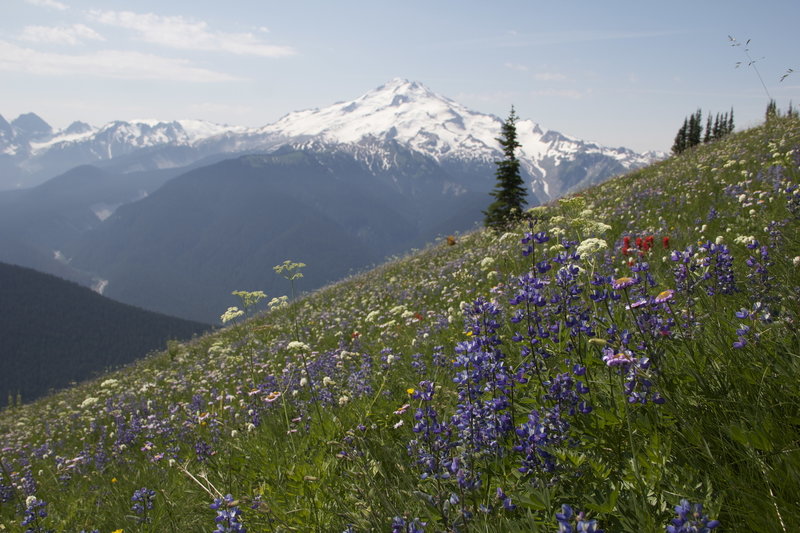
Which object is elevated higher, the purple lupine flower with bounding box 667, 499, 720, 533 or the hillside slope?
the purple lupine flower with bounding box 667, 499, 720, 533

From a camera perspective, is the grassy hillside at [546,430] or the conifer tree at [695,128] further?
the conifer tree at [695,128]

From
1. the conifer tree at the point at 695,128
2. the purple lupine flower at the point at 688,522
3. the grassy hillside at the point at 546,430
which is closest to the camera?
the purple lupine flower at the point at 688,522

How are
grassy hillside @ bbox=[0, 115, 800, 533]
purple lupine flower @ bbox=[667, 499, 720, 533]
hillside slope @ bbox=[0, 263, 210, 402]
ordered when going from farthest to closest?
hillside slope @ bbox=[0, 263, 210, 402], grassy hillside @ bbox=[0, 115, 800, 533], purple lupine flower @ bbox=[667, 499, 720, 533]

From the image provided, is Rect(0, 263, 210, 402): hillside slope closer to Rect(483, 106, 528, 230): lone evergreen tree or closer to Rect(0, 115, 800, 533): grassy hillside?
Rect(483, 106, 528, 230): lone evergreen tree

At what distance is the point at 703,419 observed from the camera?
226cm

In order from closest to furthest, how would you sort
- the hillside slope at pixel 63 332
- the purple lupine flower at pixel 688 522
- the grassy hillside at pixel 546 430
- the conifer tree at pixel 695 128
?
1. the purple lupine flower at pixel 688 522
2. the grassy hillside at pixel 546 430
3. the conifer tree at pixel 695 128
4. the hillside slope at pixel 63 332

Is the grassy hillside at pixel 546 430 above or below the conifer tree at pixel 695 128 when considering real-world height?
below

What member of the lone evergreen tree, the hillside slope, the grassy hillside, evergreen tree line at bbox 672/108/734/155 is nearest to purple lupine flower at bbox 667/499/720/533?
A: the grassy hillside

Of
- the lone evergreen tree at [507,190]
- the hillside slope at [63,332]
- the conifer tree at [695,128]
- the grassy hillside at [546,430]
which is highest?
the conifer tree at [695,128]

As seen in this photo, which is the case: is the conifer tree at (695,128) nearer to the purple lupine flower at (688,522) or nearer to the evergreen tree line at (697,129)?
the evergreen tree line at (697,129)

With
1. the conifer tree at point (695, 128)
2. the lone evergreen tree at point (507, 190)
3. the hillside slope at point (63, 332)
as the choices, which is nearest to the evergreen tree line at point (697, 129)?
the conifer tree at point (695, 128)

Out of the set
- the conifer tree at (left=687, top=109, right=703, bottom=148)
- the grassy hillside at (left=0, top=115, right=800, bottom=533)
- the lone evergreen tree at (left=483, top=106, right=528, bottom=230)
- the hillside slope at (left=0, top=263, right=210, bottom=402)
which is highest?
the conifer tree at (left=687, top=109, right=703, bottom=148)

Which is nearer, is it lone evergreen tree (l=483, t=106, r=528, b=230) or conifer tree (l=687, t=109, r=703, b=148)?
lone evergreen tree (l=483, t=106, r=528, b=230)

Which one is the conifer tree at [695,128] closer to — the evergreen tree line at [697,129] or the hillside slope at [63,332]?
the evergreen tree line at [697,129]
